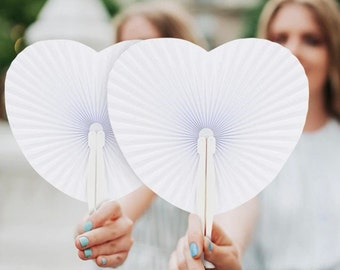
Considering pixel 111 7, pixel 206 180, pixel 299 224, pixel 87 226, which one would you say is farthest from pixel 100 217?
pixel 111 7

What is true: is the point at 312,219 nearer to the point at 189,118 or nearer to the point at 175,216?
the point at 175,216

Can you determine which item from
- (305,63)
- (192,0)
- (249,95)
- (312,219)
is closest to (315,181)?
(312,219)

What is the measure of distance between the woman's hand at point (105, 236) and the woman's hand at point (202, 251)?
0.21ft

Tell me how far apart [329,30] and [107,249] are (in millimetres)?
594

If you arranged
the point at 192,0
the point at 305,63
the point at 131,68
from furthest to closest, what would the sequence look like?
the point at 192,0
the point at 305,63
the point at 131,68

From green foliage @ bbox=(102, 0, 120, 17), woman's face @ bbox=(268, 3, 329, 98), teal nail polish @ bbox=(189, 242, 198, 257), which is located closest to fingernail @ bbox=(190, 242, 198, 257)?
teal nail polish @ bbox=(189, 242, 198, 257)

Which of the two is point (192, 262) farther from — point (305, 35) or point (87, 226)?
point (305, 35)

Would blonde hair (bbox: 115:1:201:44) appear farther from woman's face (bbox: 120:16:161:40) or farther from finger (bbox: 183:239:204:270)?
finger (bbox: 183:239:204:270)

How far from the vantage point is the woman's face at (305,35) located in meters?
1.18

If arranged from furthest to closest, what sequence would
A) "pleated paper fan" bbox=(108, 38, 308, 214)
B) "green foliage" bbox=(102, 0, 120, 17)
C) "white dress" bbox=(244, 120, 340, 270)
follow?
"green foliage" bbox=(102, 0, 120, 17), "white dress" bbox=(244, 120, 340, 270), "pleated paper fan" bbox=(108, 38, 308, 214)

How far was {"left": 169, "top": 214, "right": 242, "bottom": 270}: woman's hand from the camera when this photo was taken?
758mm

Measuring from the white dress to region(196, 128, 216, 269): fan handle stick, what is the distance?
15.3 inches

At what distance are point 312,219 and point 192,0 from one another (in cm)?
1150

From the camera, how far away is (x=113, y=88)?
0.75 metres
